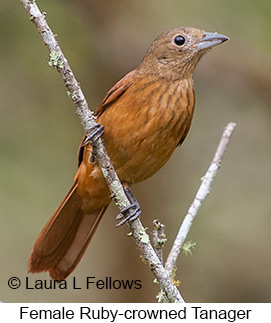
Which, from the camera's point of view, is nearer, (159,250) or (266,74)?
(159,250)

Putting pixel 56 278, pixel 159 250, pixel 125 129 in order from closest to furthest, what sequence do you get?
pixel 159 250 < pixel 125 129 < pixel 56 278

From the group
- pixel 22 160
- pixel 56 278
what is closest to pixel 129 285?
pixel 56 278

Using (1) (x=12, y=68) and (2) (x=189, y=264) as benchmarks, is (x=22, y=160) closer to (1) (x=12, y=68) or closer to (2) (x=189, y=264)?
(1) (x=12, y=68)

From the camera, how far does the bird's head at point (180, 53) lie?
4.92 m

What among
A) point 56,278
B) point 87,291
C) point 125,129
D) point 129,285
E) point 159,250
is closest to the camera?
point 159,250

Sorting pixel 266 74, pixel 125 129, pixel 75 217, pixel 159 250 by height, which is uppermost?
pixel 266 74

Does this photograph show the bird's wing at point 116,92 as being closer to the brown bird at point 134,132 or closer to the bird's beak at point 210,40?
the brown bird at point 134,132

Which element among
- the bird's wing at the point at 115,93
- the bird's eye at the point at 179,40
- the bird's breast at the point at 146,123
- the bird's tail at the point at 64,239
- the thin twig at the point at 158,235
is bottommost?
the thin twig at the point at 158,235

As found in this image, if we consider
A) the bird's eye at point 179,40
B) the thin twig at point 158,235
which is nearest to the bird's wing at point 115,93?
the bird's eye at point 179,40

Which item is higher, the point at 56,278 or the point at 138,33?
the point at 138,33

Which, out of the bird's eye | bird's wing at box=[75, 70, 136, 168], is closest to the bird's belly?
bird's wing at box=[75, 70, 136, 168]

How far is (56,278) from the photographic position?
16.9 ft

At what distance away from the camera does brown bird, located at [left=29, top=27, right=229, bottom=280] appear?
15.4 feet

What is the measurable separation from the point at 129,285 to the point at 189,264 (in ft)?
2.00
